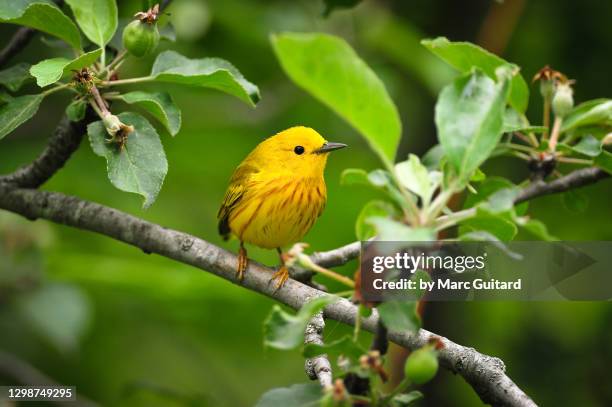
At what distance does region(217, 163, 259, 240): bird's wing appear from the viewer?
13.0ft

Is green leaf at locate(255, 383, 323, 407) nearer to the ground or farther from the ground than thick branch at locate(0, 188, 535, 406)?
nearer to the ground

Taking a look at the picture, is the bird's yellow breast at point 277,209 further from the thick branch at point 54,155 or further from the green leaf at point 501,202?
the green leaf at point 501,202

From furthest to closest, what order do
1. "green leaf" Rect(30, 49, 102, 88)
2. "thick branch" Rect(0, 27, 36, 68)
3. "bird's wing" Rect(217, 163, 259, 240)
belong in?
"bird's wing" Rect(217, 163, 259, 240)
"thick branch" Rect(0, 27, 36, 68)
"green leaf" Rect(30, 49, 102, 88)

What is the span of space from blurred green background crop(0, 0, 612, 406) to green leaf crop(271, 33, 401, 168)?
9.43 ft

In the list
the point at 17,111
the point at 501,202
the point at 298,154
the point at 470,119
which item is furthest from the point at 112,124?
the point at 298,154

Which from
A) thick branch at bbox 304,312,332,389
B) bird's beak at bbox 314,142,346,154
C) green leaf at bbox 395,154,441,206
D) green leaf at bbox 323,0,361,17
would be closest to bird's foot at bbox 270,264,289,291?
thick branch at bbox 304,312,332,389

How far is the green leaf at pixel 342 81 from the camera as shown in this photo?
1.45m

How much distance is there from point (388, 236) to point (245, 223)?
96.8 inches

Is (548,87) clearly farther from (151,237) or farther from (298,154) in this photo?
(298,154)

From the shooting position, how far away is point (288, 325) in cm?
171

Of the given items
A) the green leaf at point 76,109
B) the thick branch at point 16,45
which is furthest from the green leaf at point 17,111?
the thick branch at point 16,45

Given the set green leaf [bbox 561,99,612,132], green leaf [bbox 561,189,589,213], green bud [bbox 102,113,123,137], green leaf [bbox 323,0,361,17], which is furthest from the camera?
green leaf [bbox 323,0,361,17]

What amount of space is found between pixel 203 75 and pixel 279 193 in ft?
5.28

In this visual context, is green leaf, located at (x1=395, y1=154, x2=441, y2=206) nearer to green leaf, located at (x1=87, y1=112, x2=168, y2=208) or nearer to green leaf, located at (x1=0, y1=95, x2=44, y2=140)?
green leaf, located at (x1=87, y1=112, x2=168, y2=208)
